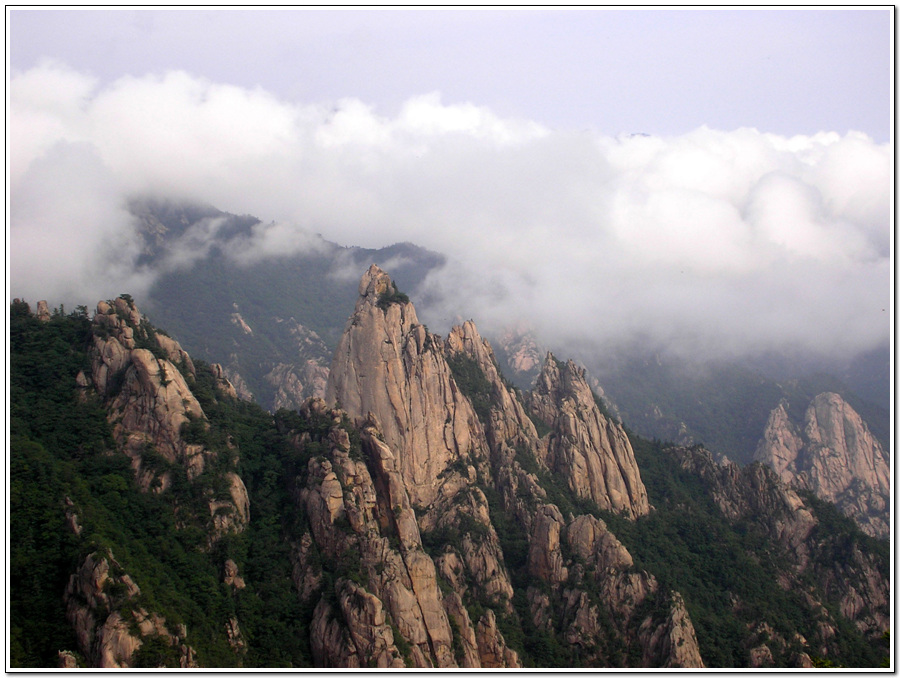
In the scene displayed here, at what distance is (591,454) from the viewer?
10756cm

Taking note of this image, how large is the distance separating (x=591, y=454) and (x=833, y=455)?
10552cm

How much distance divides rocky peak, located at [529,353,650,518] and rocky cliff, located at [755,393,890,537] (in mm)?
79959

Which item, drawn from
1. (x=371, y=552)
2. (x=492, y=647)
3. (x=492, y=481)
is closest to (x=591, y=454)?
(x=492, y=481)

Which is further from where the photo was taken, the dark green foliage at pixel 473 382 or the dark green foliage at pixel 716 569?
the dark green foliage at pixel 473 382

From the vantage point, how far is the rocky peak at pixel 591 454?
105 m

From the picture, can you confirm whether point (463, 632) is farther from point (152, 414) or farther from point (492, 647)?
point (152, 414)

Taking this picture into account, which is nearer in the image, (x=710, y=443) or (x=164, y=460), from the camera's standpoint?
(x=164, y=460)

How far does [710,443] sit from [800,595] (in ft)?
350

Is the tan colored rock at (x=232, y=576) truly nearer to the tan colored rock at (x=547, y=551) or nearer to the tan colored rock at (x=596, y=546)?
the tan colored rock at (x=547, y=551)

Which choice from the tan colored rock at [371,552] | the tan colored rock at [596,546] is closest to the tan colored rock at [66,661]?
the tan colored rock at [371,552]

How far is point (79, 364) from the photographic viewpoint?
7606cm

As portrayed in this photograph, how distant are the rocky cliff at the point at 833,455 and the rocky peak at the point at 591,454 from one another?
7996 centimetres

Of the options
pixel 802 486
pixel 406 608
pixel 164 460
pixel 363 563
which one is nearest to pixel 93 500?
pixel 164 460

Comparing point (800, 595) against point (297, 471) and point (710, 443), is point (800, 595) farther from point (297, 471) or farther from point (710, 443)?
point (710, 443)
